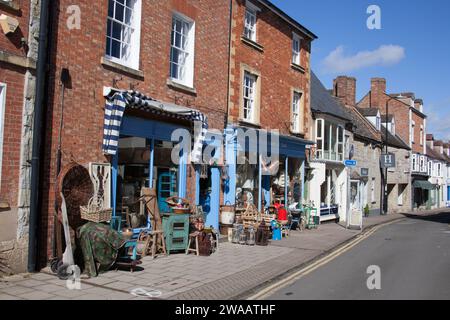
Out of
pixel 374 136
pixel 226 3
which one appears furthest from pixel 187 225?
pixel 374 136

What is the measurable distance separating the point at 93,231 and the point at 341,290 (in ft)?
15.1

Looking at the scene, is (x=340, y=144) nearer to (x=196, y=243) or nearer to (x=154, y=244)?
(x=196, y=243)

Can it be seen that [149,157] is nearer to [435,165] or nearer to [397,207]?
[397,207]

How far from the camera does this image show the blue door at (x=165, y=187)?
11.7 metres

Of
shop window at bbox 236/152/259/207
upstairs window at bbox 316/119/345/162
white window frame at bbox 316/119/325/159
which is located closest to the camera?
shop window at bbox 236/152/259/207

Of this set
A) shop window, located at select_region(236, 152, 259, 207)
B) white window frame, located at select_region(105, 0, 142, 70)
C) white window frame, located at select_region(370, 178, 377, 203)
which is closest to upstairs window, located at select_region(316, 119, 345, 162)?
shop window, located at select_region(236, 152, 259, 207)

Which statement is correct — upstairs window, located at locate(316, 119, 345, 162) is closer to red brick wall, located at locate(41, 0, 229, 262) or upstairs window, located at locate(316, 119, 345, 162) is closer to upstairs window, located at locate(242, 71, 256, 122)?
upstairs window, located at locate(242, 71, 256, 122)

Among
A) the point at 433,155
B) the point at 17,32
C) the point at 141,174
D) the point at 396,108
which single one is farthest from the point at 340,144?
the point at 433,155

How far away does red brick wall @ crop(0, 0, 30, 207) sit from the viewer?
7484 mm

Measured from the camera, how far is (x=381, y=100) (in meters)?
38.9

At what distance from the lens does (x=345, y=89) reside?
97.2 feet

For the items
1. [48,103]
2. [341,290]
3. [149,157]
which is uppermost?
[48,103]

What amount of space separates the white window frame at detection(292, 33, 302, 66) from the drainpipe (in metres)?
12.9

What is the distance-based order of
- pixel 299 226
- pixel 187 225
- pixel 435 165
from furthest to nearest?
pixel 435 165
pixel 299 226
pixel 187 225
